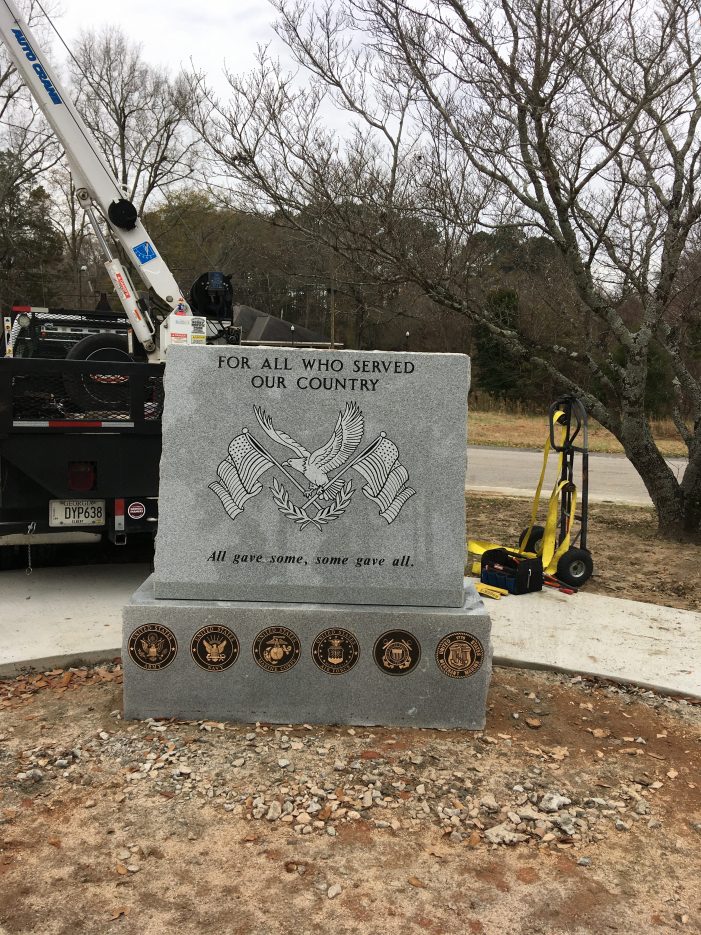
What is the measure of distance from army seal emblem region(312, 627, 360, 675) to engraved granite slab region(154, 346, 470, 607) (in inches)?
7.2

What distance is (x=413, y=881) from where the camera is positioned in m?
2.87

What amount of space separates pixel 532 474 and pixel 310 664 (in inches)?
506

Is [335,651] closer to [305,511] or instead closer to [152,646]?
[305,511]

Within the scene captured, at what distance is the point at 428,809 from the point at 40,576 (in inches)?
171

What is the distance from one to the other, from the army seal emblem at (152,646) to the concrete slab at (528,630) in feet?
3.17

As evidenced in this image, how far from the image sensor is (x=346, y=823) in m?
3.23

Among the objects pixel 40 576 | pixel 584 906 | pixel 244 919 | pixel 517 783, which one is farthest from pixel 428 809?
pixel 40 576

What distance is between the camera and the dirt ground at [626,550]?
6.80m

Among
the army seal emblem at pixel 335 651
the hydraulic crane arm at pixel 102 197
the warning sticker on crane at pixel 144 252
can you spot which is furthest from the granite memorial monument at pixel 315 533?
the warning sticker on crane at pixel 144 252

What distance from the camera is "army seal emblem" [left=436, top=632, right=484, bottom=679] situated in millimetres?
4012

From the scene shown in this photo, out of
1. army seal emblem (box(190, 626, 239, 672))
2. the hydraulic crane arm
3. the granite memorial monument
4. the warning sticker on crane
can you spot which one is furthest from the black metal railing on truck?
the warning sticker on crane

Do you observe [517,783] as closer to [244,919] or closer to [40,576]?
[244,919]

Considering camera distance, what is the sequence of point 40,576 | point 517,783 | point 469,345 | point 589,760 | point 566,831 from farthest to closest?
point 469,345
point 40,576
point 589,760
point 517,783
point 566,831

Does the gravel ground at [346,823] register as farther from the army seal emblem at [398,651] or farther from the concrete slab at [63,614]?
the concrete slab at [63,614]
